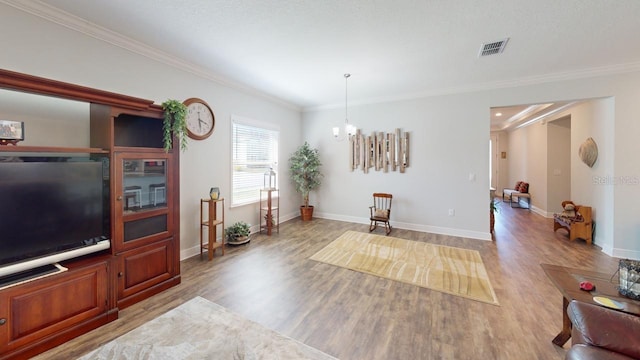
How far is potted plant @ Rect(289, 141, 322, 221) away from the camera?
5.70 meters

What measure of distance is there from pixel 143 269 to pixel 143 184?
904 mm

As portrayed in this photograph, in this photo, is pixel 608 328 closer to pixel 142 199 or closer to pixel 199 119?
pixel 142 199

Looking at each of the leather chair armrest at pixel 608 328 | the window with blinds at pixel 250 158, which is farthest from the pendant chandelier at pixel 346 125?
the leather chair armrest at pixel 608 328

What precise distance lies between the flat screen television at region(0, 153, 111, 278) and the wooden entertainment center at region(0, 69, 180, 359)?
0.10m

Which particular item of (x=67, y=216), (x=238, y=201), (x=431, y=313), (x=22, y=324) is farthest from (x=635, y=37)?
(x=22, y=324)

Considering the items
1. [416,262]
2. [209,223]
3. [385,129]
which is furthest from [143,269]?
[385,129]

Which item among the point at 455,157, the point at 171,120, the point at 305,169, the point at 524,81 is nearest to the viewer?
the point at 171,120

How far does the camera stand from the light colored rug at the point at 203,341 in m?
1.76

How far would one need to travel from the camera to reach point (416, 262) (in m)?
3.43

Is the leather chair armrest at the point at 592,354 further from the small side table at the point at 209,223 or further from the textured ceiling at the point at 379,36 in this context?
the small side table at the point at 209,223

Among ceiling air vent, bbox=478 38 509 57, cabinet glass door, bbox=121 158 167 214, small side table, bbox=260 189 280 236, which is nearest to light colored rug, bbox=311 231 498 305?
small side table, bbox=260 189 280 236

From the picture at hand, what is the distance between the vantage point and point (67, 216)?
6.61 feet

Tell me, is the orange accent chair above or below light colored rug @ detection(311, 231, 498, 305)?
above

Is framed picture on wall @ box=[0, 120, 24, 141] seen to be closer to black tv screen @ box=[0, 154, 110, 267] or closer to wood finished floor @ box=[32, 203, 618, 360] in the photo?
black tv screen @ box=[0, 154, 110, 267]
